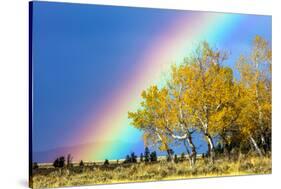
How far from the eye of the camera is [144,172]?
9.91 metres

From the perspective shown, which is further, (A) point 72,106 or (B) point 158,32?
(B) point 158,32

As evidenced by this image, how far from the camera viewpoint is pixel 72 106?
366 inches

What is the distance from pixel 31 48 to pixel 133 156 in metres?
2.17

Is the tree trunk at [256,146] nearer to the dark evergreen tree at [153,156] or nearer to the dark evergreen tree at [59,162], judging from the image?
the dark evergreen tree at [153,156]

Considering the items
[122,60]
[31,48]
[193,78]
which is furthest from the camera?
[193,78]

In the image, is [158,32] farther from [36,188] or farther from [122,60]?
[36,188]

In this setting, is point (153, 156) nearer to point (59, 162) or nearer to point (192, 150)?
point (192, 150)

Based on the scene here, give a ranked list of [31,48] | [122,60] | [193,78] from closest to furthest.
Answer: [31,48], [122,60], [193,78]

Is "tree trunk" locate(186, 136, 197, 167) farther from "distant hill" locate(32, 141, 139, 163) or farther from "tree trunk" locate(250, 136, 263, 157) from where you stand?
"distant hill" locate(32, 141, 139, 163)

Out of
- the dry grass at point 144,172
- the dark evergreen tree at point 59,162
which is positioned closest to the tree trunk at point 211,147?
the dry grass at point 144,172

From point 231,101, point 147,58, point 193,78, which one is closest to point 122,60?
point 147,58

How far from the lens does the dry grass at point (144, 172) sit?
9.22 metres

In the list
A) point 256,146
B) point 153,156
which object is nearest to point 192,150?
point 153,156

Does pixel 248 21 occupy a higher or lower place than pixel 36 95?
higher
